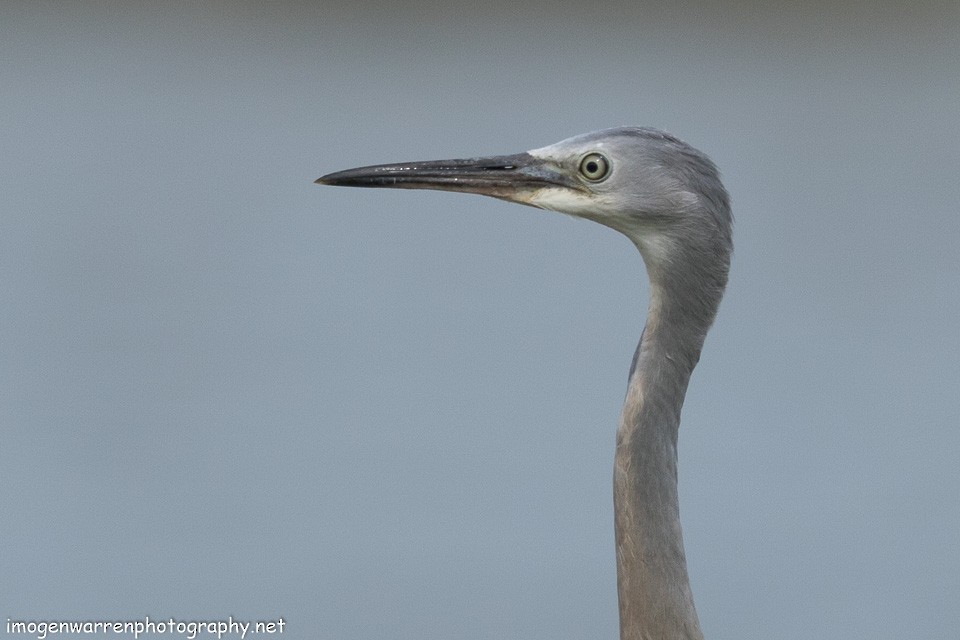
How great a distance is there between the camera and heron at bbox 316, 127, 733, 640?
1029 mm

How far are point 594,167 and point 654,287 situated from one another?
0.11 meters

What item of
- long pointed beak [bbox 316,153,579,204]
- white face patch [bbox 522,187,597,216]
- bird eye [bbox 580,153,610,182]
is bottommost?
white face patch [bbox 522,187,597,216]

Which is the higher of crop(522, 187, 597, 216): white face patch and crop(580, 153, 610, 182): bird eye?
crop(580, 153, 610, 182): bird eye

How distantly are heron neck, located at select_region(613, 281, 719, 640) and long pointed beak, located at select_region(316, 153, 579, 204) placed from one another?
5.6 inches

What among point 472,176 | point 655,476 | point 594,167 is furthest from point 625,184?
point 655,476

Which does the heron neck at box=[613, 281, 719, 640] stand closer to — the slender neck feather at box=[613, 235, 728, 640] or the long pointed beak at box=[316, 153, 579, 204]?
the slender neck feather at box=[613, 235, 728, 640]

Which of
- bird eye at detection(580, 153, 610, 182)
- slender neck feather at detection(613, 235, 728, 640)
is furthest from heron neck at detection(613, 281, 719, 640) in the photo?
bird eye at detection(580, 153, 610, 182)

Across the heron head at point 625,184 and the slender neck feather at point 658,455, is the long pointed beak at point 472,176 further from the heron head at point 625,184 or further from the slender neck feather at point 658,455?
the slender neck feather at point 658,455

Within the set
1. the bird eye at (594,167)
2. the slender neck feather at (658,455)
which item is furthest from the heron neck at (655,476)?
the bird eye at (594,167)

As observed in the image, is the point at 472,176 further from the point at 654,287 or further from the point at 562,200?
the point at 654,287

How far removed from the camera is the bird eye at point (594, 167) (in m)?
1.04

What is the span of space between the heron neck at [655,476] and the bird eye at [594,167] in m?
0.11

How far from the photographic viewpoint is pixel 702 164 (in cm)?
104

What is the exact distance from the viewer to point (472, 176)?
1073 millimetres
